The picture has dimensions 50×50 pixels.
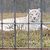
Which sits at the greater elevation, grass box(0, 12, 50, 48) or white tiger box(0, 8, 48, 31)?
white tiger box(0, 8, 48, 31)

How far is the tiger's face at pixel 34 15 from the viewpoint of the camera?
2514mm

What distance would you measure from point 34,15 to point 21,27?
0.26 metres

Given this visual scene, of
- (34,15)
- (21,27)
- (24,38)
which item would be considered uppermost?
(34,15)

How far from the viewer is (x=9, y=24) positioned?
2.56 m

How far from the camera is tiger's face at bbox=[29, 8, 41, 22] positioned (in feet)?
8.25

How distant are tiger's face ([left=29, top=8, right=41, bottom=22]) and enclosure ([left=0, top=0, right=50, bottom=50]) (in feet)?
0.11

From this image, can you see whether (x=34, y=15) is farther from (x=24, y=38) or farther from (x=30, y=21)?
(x=24, y=38)

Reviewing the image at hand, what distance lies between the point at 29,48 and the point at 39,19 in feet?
1.48

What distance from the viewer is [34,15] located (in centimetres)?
252

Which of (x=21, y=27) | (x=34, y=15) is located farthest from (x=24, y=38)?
(x=34, y=15)

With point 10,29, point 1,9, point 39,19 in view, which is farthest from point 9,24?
point 39,19

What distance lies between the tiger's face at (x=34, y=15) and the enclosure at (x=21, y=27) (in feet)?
0.11

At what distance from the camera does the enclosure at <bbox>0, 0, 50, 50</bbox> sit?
8.31 feet

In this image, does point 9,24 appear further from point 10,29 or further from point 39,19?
point 39,19
